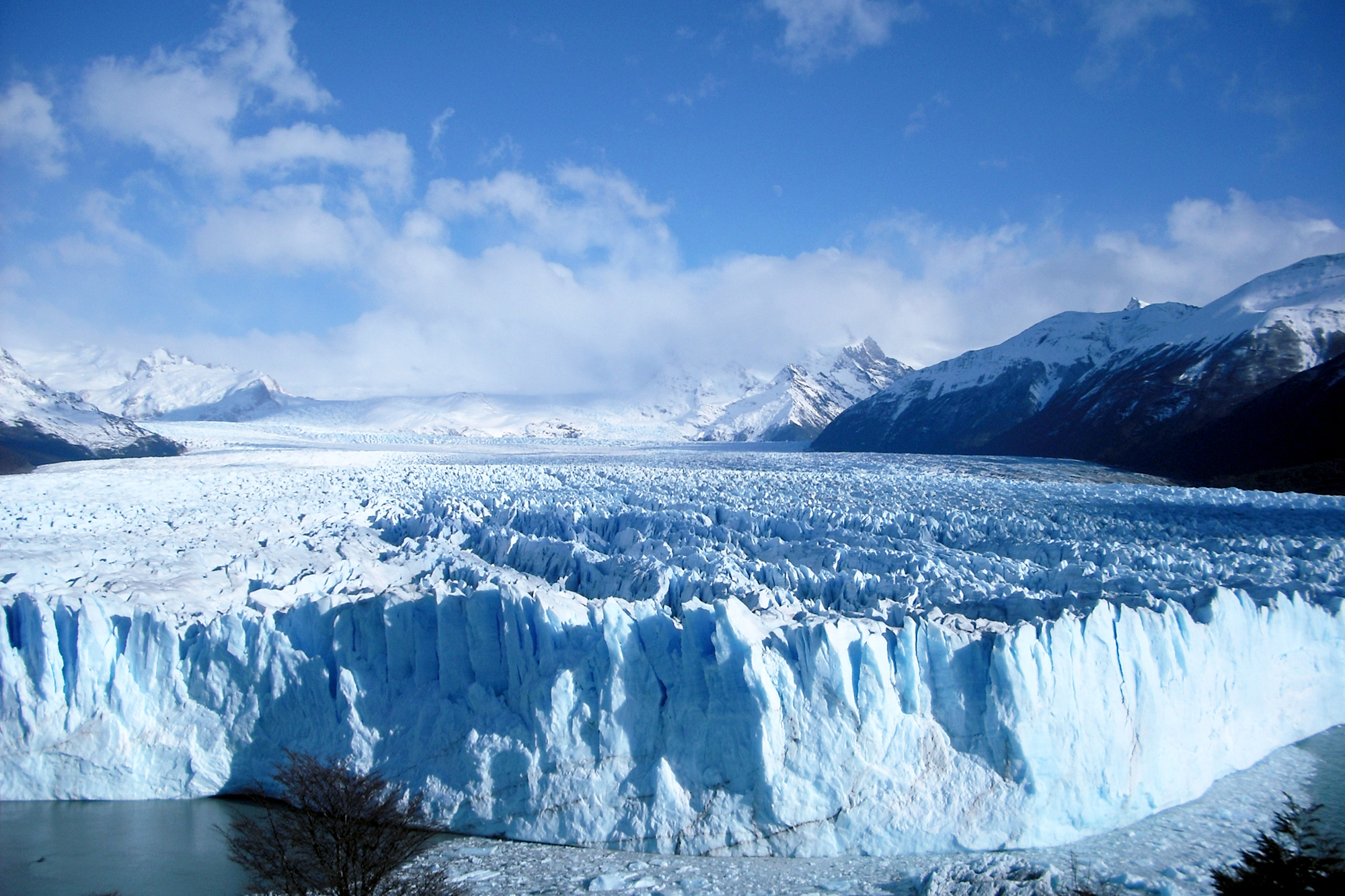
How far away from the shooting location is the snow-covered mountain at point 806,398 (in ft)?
355

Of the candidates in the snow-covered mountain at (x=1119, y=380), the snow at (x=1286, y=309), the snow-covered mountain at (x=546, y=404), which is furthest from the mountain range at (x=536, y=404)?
the snow at (x=1286, y=309)

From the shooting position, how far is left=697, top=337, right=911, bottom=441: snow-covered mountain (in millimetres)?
108188

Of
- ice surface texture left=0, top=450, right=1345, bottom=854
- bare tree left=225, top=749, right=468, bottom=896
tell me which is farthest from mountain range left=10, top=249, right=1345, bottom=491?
bare tree left=225, top=749, right=468, bottom=896

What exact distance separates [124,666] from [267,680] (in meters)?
1.73

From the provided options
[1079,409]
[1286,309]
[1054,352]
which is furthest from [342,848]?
[1054,352]

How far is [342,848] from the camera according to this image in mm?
6602

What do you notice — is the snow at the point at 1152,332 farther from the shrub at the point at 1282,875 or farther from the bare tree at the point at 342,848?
the bare tree at the point at 342,848

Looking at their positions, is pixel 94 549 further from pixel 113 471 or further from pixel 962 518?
pixel 962 518

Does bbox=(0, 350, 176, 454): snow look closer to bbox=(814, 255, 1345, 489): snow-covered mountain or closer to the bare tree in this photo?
the bare tree

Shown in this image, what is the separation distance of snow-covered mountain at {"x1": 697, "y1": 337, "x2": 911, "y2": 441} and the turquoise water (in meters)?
85.7

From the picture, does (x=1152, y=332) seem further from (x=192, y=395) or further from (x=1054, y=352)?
(x=192, y=395)

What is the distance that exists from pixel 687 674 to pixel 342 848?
3.83 meters

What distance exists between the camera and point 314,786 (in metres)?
7.25

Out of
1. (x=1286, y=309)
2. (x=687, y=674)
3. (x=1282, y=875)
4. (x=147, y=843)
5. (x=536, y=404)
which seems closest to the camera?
(x=1282, y=875)
